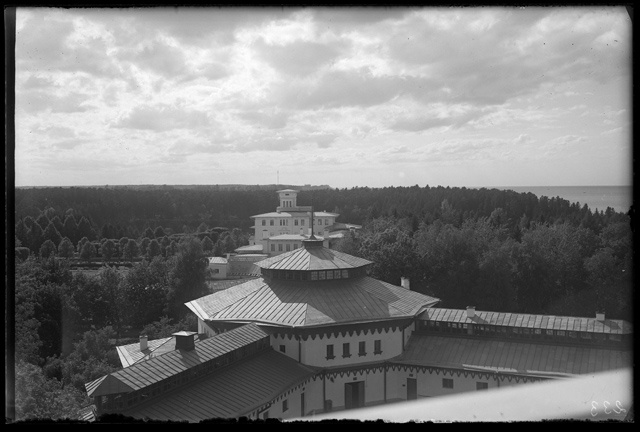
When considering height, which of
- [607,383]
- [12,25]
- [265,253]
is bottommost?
[265,253]

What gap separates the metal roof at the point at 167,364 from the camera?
1165 centimetres

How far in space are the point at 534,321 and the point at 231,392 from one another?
12798 mm

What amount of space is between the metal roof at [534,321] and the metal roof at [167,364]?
8.36 m

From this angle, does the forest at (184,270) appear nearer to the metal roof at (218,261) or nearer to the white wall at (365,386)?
the metal roof at (218,261)

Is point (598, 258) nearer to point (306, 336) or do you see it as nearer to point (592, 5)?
point (306, 336)

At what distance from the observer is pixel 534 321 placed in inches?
803

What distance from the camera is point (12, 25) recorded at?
3.21 metres

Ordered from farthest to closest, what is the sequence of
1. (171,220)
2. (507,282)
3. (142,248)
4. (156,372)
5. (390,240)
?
(171,220)
(142,248)
(390,240)
(507,282)
(156,372)

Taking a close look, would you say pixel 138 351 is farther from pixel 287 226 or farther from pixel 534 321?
pixel 287 226

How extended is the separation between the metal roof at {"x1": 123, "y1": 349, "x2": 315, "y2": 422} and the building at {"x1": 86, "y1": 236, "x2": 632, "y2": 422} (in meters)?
0.08

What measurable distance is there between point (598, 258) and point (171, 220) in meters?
44.4

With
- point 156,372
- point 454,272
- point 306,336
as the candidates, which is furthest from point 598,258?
point 156,372

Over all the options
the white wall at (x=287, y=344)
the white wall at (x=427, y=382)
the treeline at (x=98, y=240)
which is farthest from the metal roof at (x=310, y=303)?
the treeline at (x=98, y=240)

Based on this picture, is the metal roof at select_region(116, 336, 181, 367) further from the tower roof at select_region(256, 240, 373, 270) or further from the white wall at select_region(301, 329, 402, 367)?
the tower roof at select_region(256, 240, 373, 270)
